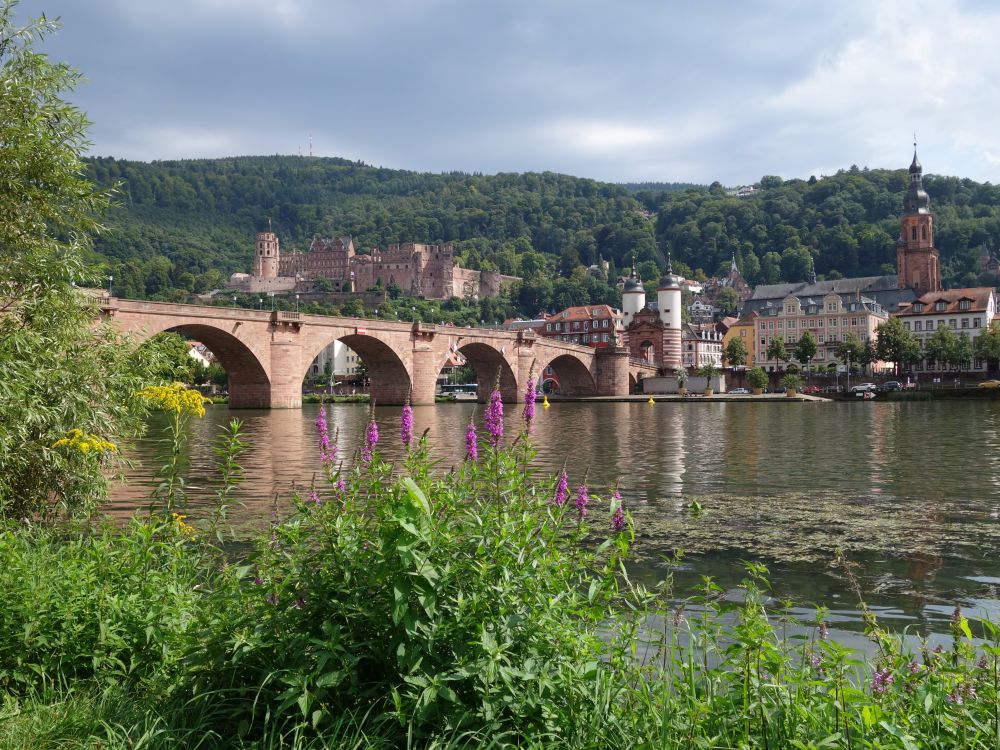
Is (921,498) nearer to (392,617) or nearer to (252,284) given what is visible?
(392,617)

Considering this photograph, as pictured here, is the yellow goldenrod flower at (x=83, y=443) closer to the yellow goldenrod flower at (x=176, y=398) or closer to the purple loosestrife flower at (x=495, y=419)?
the yellow goldenrod flower at (x=176, y=398)

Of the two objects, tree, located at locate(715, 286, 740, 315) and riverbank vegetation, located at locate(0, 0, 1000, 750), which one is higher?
tree, located at locate(715, 286, 740, 315)

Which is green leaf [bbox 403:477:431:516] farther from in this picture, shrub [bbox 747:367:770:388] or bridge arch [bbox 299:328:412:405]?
shrub [bbox 747:367:770:388]

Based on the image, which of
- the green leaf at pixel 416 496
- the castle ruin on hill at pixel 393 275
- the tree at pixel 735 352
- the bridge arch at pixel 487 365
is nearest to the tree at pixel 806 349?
the tree at pixel 735 352

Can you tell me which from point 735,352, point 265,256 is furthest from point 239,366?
point 265,256

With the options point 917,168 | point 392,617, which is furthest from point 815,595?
point 917,168

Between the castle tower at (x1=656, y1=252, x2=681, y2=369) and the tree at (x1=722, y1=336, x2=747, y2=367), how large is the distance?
20.0 ft

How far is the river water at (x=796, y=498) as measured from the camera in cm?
829

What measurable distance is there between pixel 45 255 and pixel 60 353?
1.09 m

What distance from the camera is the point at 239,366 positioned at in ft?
167

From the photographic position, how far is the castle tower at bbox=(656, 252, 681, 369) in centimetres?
9825

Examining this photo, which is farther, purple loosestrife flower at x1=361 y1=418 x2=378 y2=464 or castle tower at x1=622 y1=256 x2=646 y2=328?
castle tower at x1=622 y1=256 x2=646 y2=328

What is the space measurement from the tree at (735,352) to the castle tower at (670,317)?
20.0 feet

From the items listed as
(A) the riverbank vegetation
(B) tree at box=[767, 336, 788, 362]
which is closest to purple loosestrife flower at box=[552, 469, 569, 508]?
(A) the riverbank vegetation
